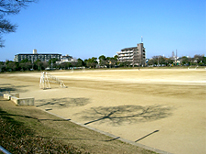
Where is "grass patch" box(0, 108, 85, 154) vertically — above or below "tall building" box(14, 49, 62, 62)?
below


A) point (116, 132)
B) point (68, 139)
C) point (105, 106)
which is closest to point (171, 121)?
point (116, 132)

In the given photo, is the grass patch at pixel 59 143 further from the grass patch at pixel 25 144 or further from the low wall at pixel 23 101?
the low wall at pixel 23 101

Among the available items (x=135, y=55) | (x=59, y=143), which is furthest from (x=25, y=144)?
(x=135, y=55)

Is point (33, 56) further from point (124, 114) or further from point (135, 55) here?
point (124, 114)

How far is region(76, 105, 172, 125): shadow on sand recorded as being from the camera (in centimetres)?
877

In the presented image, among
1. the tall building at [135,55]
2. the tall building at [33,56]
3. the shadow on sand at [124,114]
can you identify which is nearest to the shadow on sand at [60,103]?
the shadow on sand at [124,114]

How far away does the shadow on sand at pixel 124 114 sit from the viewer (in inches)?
345

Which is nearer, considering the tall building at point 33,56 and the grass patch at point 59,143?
the grass patch at point 59,143

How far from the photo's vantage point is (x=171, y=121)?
840 cm

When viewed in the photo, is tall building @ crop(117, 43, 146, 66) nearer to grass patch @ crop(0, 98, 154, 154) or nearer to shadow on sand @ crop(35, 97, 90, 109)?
shadow on sand @ crop(35, 97, 90, 109)

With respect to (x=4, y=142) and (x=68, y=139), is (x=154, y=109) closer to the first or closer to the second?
(x=68, y=139)

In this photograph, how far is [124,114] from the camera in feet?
32.0

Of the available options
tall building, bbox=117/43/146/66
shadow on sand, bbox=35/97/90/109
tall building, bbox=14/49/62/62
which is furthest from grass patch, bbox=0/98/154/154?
tall building, bbox=14/49/62/62

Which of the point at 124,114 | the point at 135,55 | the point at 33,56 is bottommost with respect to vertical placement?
the point at 124,114
